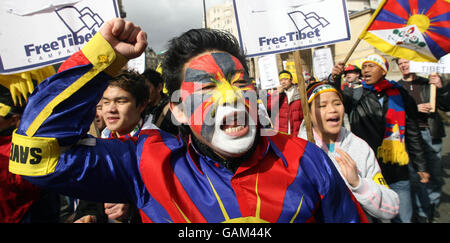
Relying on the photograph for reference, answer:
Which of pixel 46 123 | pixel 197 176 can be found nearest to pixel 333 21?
pixel 197 176

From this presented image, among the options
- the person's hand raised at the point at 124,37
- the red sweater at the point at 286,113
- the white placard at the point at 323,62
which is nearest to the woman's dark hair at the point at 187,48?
the person's hand raised at the point at 124,37

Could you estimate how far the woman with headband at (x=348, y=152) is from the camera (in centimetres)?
167

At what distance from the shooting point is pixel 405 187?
9.91 feet

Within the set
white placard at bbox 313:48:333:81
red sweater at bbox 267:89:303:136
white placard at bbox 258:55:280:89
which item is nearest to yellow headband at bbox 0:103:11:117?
red sweater at bbox 267:89:303:136

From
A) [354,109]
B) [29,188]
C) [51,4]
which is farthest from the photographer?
A: [354,109]

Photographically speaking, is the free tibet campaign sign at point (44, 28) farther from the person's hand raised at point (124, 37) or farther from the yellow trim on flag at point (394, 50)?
the yellow trim on flag at point (394, 50)

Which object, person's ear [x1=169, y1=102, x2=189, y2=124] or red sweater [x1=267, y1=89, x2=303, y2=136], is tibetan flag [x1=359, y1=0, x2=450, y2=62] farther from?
person's ear [x1=169, y1=102, x2=189, y2=124]

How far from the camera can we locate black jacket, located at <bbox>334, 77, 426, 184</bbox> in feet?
10.4

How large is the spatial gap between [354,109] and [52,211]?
3.52 metres

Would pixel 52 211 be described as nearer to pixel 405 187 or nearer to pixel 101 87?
pixel 101 87

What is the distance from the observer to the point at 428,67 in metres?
4.31

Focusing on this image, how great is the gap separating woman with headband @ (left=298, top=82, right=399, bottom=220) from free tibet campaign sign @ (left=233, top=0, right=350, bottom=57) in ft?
2.19

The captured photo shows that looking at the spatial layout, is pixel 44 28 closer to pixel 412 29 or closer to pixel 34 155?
pixel 34 155
